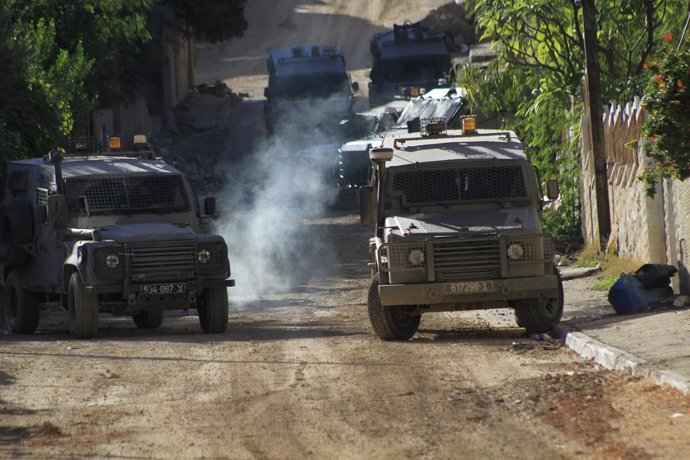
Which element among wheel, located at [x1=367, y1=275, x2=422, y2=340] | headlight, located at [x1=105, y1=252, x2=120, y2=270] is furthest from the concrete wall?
headlight, located at [x1=105, y1=252, x2=120, y2=270]

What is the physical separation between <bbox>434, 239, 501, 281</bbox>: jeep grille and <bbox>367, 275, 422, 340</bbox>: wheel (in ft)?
2.22

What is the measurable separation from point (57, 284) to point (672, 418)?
8.96 metres

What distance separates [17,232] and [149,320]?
2.20 meters

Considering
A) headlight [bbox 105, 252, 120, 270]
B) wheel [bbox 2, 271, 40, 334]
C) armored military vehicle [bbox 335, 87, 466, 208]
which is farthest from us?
armored military vehicle [bbox 335, 87, 466, 208]

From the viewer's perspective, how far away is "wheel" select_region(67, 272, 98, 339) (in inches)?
568

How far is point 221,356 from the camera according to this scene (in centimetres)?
1251

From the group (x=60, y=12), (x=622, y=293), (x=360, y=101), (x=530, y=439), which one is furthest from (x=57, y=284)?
(x=360, y=101)

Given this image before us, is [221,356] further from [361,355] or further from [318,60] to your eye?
[318,60]

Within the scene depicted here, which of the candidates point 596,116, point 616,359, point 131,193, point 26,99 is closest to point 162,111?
point 26,99

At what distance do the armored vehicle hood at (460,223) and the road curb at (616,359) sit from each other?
1.25 metres

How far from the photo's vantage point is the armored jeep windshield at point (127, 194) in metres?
15.4

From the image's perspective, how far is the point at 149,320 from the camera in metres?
17.2

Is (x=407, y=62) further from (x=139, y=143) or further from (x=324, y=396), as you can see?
(x=324, y=396)

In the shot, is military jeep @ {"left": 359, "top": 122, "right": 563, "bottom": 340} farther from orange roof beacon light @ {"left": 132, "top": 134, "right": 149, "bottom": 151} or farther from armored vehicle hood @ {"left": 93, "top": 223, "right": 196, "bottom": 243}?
orange roof beacon light @ {"left": 132, "top": 134, "right": 149, "bottom": 151}
